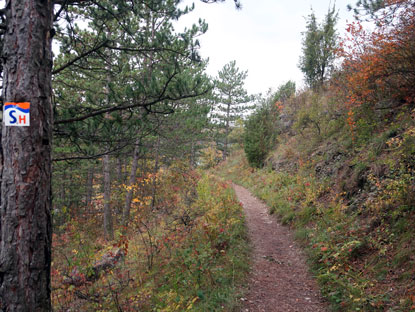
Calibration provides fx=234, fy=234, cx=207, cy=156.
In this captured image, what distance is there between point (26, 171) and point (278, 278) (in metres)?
4.67

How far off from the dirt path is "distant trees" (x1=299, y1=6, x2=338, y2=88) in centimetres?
1172

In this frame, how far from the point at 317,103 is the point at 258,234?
8207 millimetres

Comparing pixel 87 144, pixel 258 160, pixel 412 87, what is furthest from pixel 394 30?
pixel 258 160

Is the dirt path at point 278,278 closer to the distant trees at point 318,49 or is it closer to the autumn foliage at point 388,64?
the autumn foliage at point 388,64

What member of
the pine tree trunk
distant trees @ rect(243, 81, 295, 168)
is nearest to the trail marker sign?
the pine tree trunk

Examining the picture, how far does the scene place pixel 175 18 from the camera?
4.52 meters

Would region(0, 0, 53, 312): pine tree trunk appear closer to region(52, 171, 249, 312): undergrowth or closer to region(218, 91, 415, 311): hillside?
region(52, 171, 249, 312): undergrowth

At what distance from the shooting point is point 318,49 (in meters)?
14.9

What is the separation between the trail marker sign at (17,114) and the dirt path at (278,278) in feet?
13.0

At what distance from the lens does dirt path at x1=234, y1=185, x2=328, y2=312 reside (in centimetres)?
390

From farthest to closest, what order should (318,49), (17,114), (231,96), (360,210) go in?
(231,96)
(318,49)
(360,210)
(17,114)

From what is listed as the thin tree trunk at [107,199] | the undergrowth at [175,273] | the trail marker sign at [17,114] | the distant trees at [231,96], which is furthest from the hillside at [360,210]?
the distant trees at [231,96]

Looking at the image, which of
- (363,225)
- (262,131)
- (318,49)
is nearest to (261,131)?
(262,131)

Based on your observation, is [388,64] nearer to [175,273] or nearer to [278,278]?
[278,278]
